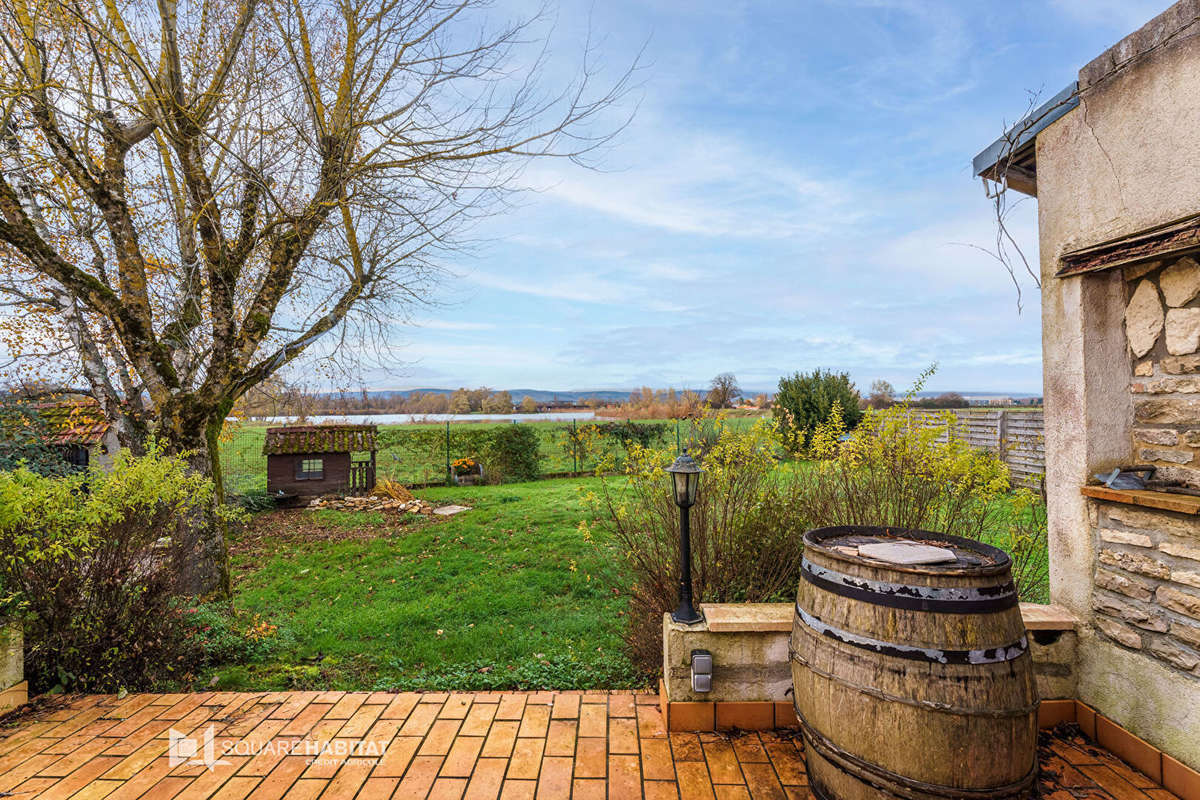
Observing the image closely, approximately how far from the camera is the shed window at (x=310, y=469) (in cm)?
1077

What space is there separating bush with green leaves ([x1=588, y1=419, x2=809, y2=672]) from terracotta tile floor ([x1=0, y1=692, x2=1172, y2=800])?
635 millimetres

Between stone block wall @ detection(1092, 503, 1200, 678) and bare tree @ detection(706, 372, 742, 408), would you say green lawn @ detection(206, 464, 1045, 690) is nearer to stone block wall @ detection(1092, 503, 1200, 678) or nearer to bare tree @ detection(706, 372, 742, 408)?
stone block wall @ detection(1092, 503, 1200, 678)

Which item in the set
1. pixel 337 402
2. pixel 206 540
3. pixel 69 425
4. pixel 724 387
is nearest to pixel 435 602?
pixel 206 540

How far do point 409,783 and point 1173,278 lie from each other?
12.6 feet

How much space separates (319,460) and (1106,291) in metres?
12.2

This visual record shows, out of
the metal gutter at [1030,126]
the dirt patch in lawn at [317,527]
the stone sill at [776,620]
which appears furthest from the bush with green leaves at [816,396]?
the stone sill at [776,620]

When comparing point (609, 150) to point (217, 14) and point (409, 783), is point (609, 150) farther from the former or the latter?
point (409, 783)

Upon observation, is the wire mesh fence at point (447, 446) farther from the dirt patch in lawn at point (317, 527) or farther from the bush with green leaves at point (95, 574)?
the bush with green leaves at point (95, 574)

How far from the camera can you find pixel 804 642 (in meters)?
1.91

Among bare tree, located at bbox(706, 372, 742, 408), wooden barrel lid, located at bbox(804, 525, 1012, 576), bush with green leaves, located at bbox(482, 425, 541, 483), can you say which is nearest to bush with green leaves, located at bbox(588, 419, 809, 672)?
wooden barrel lid, located at bbox(804, 525, 1012, 576)

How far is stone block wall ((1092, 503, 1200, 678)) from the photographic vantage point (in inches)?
78.4

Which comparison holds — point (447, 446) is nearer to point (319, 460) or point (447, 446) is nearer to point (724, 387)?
point (319, 460)

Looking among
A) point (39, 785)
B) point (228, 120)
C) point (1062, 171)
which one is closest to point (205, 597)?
point (39, 785)

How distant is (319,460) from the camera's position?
11102 mm
